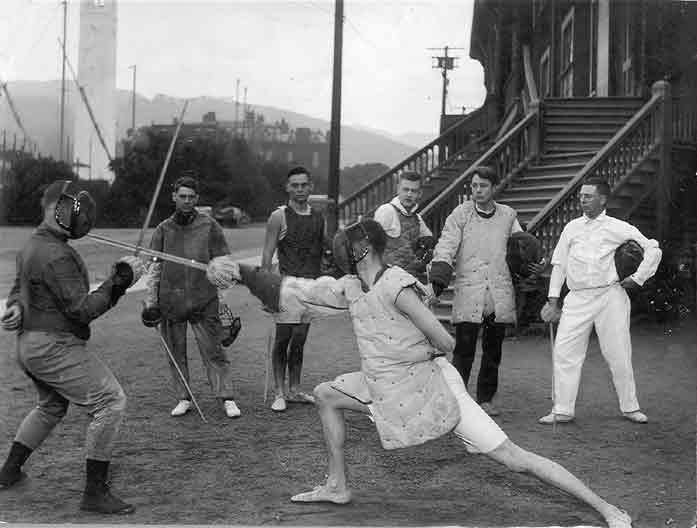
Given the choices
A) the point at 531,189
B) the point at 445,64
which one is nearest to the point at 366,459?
the point at 445,64

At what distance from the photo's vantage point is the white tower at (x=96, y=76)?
582 cm

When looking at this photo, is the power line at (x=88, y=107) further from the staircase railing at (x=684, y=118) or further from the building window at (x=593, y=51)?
the building window at (x=593, y=51)

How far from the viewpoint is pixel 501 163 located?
11.4 metres

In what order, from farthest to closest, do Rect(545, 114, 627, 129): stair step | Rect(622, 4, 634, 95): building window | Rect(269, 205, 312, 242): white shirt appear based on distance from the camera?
1. Rect(622, 4, 634, 95): building window
2. Rect(545, 114, 627, 129): stair step
3. Rect(269, 205, 312, 242): white shirt

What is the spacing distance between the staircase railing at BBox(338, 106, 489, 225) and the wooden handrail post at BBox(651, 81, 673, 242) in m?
2.83

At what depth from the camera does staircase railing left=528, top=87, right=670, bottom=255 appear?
9.19 metres

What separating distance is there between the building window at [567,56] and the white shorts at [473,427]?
11.7 m

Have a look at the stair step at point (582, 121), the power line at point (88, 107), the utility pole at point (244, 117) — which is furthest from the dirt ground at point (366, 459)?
the stair step at point (582, 121)

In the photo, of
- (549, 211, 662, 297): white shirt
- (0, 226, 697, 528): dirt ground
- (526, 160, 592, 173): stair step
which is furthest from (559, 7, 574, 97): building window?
(549, 211, 662, 297): white shirt

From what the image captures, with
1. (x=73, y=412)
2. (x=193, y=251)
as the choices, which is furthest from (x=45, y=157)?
(x=73, y=412)

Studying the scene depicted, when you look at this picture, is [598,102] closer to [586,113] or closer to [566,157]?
[586,113]

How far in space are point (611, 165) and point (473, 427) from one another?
20.3 ft

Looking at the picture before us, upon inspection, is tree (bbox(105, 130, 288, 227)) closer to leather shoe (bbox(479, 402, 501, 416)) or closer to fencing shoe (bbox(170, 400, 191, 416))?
fencing shoe (bbox(170, 400, 191, 416))

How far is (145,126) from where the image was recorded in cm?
627
